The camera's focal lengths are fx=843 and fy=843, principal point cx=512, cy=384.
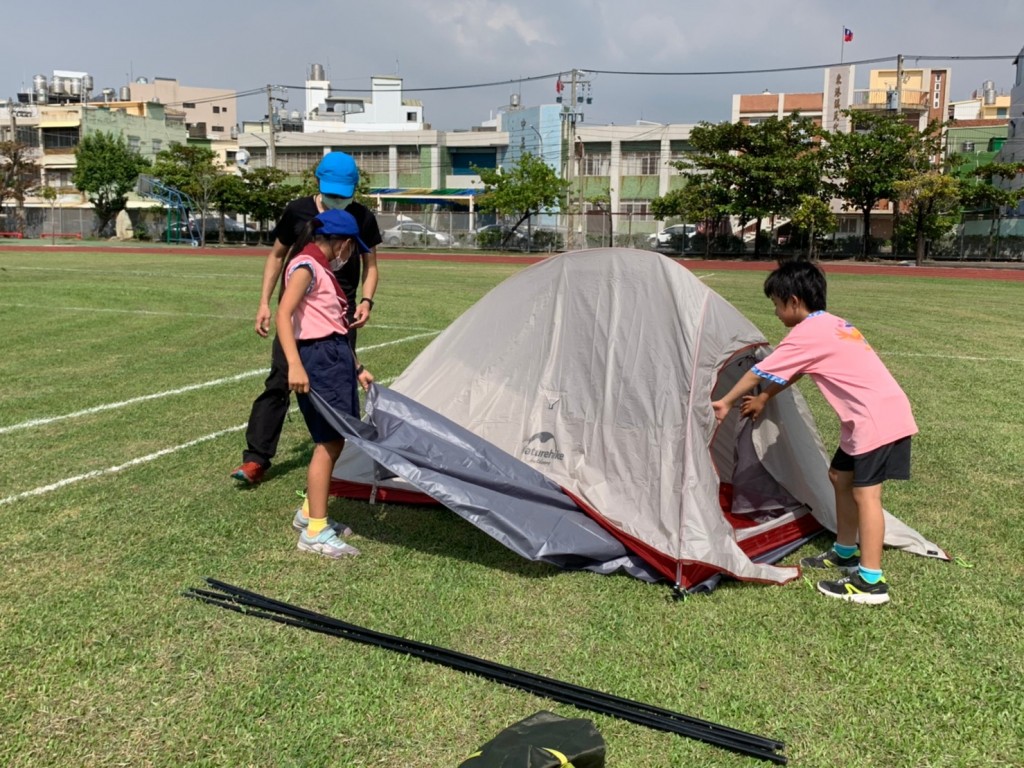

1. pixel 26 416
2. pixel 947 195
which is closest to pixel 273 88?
pixel 947 195

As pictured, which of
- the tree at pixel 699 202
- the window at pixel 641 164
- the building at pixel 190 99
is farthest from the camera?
the building at pixel 190 99

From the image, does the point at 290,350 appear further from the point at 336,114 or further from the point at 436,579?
the point at 336,114

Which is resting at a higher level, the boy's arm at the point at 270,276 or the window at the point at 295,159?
the window at the point at 295,159

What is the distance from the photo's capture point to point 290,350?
12.8 ft

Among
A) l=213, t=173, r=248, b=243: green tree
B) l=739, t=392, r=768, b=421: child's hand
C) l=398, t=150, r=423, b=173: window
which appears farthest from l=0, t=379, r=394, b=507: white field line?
l=398, t=150, r=423, b=173: window

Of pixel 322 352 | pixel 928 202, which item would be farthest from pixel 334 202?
pixel 928 202

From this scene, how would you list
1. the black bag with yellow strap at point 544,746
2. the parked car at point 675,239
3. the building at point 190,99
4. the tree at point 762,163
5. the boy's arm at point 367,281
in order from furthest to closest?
the building at point 190,99 < the parked car at point 675,239 < the tree at point 762,163 < the boy's arm at point 367,281 < the black bag with yellow strap at point 544,746

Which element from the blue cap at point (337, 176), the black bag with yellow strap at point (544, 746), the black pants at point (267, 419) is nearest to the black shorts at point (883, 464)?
the black bag with yellow strap at point (544, 746)

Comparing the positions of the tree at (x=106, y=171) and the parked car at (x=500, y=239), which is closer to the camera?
the parked car at (x=500, y=239)

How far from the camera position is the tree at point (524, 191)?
41.8 metres

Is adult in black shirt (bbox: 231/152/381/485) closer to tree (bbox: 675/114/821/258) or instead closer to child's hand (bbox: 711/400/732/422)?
child's hand (bbox: 711/400/732/422)

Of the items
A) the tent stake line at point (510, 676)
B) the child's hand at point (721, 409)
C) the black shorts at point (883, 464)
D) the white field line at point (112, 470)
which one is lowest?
the tent stake line at point (510, 676)

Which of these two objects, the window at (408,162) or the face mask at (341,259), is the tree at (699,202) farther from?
the face mask at (341,259)

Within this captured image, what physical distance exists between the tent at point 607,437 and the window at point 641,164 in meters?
59.5
